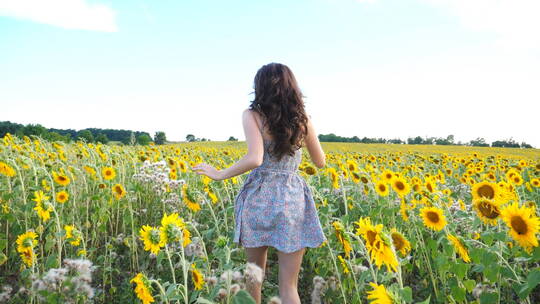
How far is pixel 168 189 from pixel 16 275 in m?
1.59

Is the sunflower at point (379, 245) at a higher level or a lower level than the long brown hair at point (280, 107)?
lower

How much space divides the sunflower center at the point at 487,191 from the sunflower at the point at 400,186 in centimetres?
69

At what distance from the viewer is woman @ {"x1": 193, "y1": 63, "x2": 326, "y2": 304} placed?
2547mm

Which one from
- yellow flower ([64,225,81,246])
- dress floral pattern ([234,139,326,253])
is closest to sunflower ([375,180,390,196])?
dress floral pattern ([234,139,326,253])

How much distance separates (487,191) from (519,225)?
1.08 meters

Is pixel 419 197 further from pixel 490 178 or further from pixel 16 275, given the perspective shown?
pixel 16 275

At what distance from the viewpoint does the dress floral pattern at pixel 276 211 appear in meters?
2.55

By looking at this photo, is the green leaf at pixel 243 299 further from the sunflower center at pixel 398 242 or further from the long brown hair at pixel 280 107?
the sunflower center at pixel 398 242

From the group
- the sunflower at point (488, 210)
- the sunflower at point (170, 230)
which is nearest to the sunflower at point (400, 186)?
the sunflower at point (488, 210)

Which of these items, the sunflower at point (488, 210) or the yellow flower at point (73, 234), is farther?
the yellow flower at point (73, 234)

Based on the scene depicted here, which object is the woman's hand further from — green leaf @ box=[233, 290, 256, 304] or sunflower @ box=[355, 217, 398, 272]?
green leaf @ box=[233, 290, 256, 304]

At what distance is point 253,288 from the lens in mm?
2555

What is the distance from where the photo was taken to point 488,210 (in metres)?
2.71

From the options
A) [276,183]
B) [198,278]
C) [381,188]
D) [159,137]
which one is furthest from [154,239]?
[159,137]
